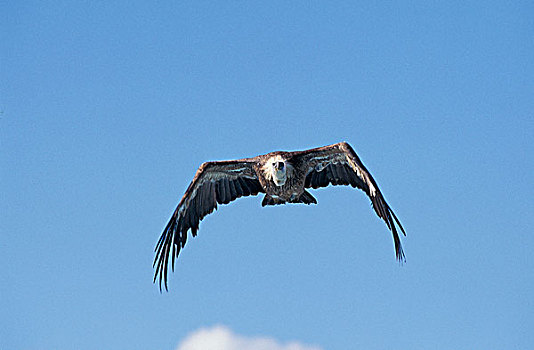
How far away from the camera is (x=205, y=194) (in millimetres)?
15844

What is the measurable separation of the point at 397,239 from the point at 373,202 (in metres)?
0.95

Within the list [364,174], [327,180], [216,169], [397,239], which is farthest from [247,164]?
[397,239]

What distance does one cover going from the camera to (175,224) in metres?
15.5

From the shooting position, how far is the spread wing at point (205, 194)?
50.5 ft

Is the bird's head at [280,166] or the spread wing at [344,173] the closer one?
the spread wing at [344,173]

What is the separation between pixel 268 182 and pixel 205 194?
1.82 m

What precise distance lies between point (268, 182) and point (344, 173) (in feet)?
5.69

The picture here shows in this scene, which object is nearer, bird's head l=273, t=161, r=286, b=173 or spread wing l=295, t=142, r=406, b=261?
spread wing l=295, t=142, r=406, b=261

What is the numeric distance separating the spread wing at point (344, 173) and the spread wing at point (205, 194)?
51.7 inches

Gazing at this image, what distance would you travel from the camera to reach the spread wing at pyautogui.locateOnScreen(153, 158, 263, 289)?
15.4 metres

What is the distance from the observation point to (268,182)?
14742 mm

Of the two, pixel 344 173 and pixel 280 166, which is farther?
pixel 344 173

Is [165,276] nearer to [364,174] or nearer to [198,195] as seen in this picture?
[198,195]

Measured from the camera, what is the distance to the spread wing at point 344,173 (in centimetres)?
1370
